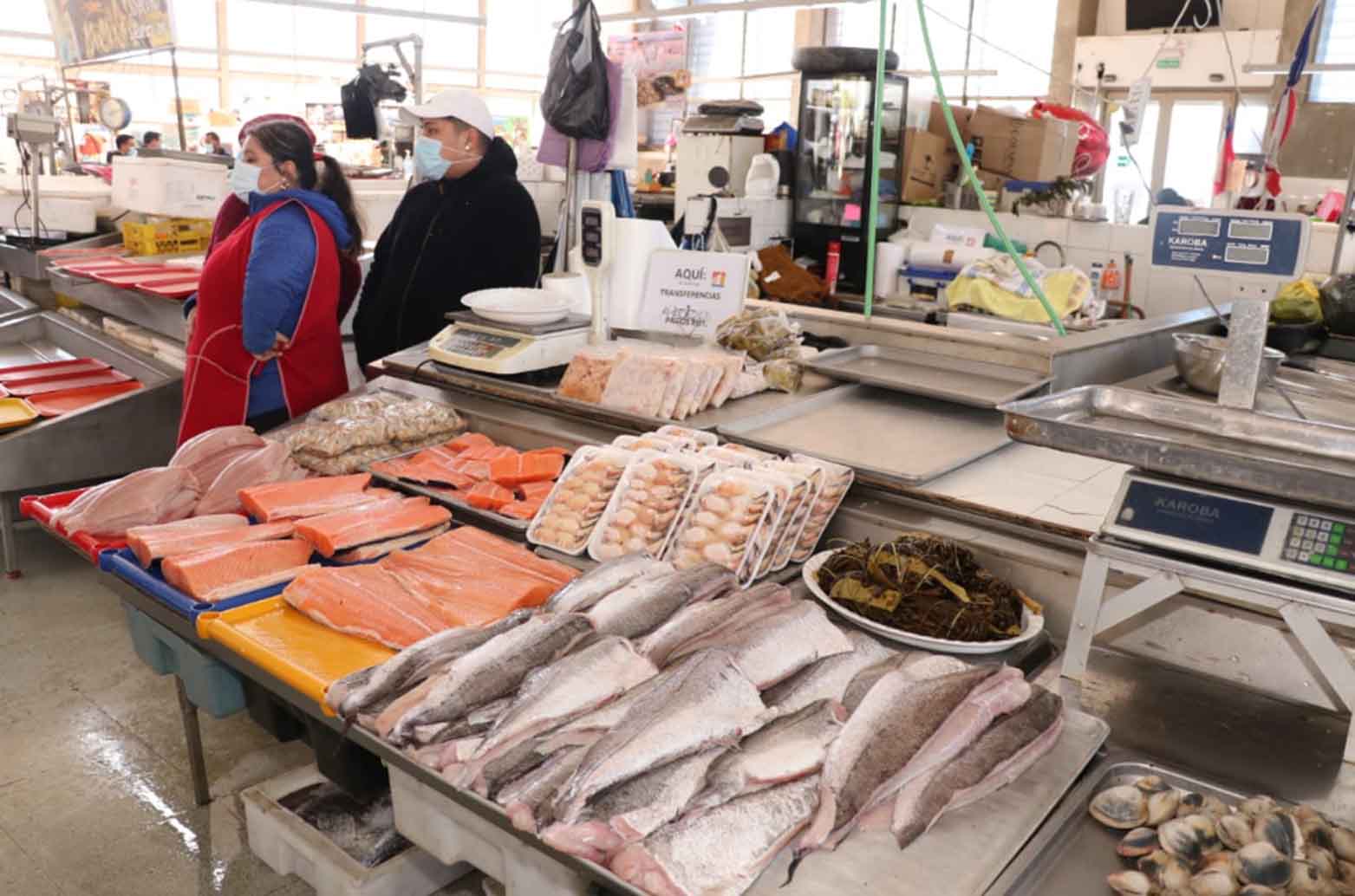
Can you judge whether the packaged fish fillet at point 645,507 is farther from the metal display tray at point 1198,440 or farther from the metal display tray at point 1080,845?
the metal display tray at point 1080,845

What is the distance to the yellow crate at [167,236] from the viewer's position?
19.2 feet

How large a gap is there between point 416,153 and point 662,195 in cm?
493

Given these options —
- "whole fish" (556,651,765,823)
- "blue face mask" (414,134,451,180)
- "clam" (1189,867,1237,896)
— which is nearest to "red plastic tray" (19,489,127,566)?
"whole fish" (556,651,765,823)

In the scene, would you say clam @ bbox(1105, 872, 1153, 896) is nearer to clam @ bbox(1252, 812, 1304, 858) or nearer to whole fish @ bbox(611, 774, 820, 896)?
clam @ bbox(1252, 812, 1304, 858)

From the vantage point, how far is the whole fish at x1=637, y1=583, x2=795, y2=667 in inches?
73.6

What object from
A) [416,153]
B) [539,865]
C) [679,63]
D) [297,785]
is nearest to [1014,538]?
[539,865]

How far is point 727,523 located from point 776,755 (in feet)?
2.44

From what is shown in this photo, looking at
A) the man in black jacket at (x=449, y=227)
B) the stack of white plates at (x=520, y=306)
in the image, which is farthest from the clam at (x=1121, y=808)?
the man in black jacket at (x=449, y=227)

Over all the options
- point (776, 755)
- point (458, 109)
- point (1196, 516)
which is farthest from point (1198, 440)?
point (458, 109)

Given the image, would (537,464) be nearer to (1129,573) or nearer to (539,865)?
(539,865)

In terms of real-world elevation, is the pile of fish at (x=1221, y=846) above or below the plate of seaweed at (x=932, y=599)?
below

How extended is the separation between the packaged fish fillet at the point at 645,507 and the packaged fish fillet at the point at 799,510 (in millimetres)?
230

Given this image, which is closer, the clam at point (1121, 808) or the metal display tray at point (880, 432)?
the clam at point (1121, 808)

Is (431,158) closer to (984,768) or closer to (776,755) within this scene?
(776,755)
